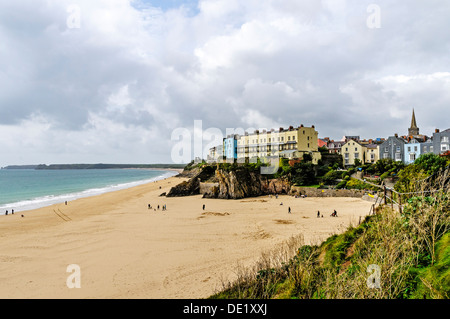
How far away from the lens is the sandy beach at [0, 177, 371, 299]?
1437cm

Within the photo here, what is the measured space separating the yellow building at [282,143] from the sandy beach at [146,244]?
89.0ft

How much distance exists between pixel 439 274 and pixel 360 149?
63108 millimetres

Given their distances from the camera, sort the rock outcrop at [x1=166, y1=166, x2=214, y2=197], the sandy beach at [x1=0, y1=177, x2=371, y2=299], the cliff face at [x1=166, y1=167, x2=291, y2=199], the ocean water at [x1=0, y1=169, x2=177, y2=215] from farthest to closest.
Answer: the rock outcrop at [x1=166, y1=166, x2=214, y2=197]
the cliff face at [x1=166, y1=167, x2=291, y2=199]
the ocean water at [x1=0, y1=169, x2=177, y2=215]
the sandy beach at [x1=0, y1=177, x2=371, y2=299]

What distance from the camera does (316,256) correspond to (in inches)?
513

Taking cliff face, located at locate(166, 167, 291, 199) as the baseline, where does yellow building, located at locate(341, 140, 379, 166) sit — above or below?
above

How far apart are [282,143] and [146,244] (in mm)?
53053

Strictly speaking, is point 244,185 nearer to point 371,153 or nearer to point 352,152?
point 352,152

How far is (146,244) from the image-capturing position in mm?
21344

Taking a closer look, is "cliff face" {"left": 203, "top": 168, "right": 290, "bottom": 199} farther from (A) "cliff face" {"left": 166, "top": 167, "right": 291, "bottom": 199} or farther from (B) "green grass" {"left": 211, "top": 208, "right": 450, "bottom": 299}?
(B) "green grass" {"left": 211, "top": 208, "right": 450, "bottom": 299}

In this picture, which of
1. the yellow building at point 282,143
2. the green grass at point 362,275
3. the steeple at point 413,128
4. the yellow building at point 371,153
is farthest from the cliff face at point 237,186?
the steeple at point 413,128

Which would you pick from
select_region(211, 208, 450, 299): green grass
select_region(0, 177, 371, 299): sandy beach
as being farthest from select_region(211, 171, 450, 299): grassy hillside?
select_region(0, 177, 371, 299): sandy beach

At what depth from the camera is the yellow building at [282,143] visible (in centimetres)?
6431

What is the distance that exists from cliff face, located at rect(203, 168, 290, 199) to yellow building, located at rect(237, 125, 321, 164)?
15.6m
